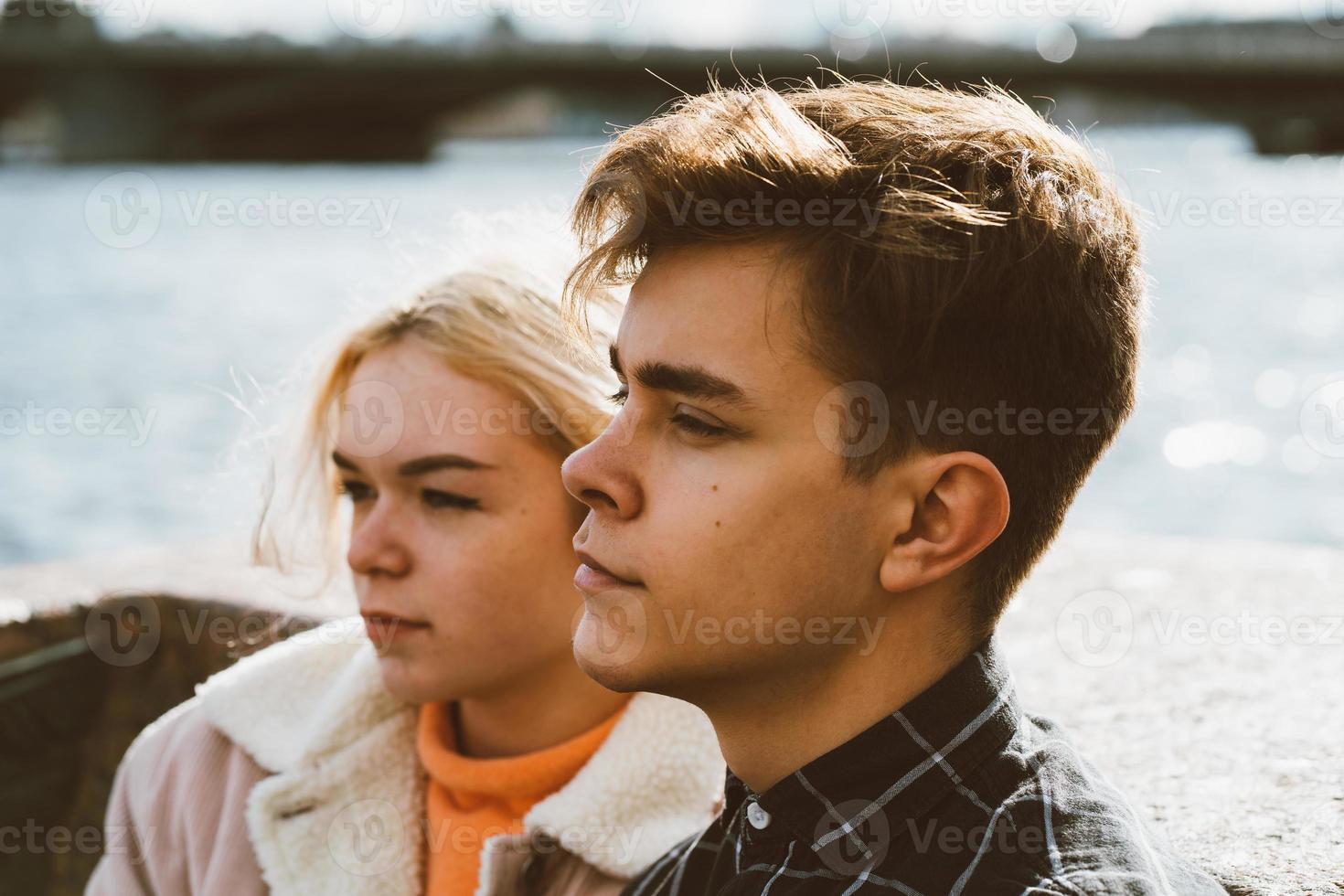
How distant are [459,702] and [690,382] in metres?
1.07

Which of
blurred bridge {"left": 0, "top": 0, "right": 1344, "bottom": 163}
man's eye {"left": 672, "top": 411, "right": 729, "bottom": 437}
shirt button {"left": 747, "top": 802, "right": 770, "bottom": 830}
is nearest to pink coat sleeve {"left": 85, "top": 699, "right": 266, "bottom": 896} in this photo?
shirt button {"left": 747, "top": 802, "right": 770, "bottom": 830}

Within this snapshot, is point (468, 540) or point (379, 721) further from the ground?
point (468, 540)

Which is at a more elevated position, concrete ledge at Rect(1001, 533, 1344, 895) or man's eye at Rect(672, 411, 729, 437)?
man's eye at Rect(672, 411, 729, 437)

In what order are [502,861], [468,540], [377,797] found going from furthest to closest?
[377,797] < [468,540] < [502,861]

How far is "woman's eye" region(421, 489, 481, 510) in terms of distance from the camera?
1.98 m

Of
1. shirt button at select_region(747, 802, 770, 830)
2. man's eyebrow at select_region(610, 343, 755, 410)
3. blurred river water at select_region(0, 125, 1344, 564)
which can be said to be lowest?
blurred river water at select_region(0, 125, 1344, 564)

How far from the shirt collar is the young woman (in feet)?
1.79

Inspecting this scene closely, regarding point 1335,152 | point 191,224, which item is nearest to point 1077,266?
point 191,224

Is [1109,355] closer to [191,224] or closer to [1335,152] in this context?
[191,224]

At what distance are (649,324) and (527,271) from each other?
842mm

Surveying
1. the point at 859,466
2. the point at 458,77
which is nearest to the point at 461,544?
the point at 859,466

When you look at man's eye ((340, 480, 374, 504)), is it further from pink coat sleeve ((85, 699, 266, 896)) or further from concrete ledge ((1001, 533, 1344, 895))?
concrete ledge ((1001, 533, 1344, 895))

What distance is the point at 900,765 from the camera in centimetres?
129

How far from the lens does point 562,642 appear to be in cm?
200
